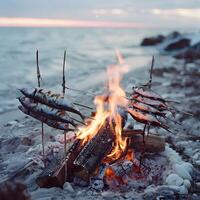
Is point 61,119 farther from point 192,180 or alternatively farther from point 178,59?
point 178,59

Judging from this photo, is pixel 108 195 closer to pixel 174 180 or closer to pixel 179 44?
pixel 174 180

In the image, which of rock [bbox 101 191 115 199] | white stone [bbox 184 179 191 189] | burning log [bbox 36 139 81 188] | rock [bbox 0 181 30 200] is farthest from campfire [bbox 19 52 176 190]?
rock [bbox 0 181 30 200]

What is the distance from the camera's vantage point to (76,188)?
573cm

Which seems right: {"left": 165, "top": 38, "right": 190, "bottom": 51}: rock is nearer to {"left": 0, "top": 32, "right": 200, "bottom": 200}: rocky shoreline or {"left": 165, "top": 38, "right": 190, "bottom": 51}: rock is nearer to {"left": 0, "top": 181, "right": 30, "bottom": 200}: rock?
{"left": 0, "top": 32, "right": 200, "bottom": 200}: rocky shoreline

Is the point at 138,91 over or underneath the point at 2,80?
over

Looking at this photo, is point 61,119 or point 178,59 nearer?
point 61,119

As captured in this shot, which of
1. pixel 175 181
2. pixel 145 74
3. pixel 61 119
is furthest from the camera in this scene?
pixel 145 74

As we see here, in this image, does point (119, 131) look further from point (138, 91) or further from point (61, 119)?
point (61, 119)

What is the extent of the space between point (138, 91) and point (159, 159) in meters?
1.60

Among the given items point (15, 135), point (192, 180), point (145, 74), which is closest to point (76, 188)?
point (192, 180)

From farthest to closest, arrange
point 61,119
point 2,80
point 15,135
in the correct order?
point 2,80 → point 15,135 → point 61,119

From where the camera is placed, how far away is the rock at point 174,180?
5.89 m

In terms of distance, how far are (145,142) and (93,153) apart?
1.40 m

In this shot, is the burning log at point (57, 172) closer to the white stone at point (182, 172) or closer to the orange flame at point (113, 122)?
the orange flame at point (113, 122)
